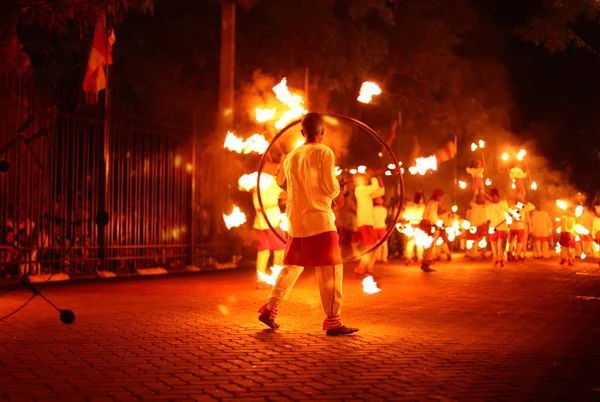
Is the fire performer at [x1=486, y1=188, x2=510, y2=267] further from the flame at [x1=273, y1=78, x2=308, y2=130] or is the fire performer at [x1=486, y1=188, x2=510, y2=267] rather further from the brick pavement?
the flame at [x1=273, y1=78, x2=308, y2=130]

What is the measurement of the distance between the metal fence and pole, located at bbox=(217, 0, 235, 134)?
109 centimetres

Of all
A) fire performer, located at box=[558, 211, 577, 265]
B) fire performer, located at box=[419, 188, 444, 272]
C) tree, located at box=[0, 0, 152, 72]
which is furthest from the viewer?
fire performer, located at box=[558, 211, 577, 265]

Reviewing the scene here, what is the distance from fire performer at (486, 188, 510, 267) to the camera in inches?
957

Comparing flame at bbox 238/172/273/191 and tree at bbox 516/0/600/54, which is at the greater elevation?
tree at bbox 516/0/600/54

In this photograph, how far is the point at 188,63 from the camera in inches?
928

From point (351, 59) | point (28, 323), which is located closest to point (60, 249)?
point (28, 323)

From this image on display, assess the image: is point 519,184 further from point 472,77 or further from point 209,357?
point 209,357

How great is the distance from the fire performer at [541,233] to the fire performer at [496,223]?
18.4 feet

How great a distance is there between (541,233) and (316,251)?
22.6 meters

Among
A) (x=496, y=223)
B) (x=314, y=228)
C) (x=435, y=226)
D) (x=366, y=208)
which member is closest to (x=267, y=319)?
(x=314, y=228)

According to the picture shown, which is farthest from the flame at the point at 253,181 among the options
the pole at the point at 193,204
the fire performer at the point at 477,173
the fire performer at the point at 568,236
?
Result: the fire performer at the point at 477,173

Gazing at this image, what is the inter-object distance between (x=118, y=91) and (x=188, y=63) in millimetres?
2047

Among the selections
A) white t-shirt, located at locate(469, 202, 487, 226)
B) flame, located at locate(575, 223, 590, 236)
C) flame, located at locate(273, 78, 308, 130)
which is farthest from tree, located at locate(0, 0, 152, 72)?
flame, located at locate(575, 223, 590, 236)

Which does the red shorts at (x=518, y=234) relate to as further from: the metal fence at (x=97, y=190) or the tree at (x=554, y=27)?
the metal fence at (x=97, y=190)
